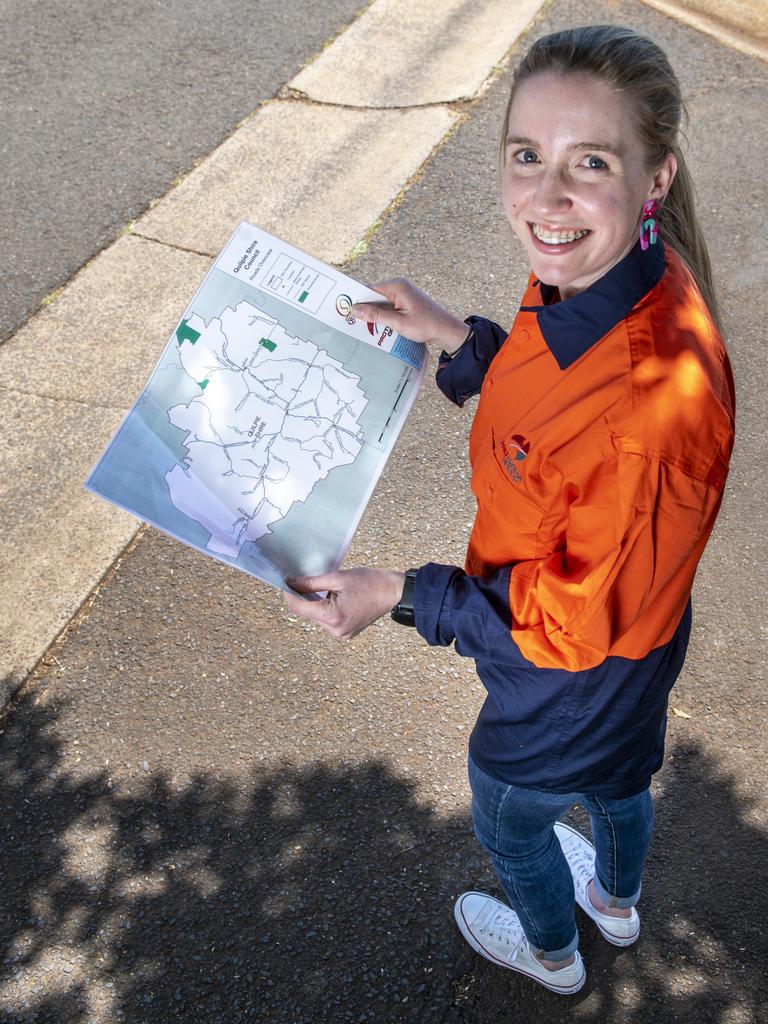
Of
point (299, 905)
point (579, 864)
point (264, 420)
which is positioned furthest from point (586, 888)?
point (264, 420)

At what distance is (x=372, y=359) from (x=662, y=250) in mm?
685

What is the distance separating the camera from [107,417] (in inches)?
170

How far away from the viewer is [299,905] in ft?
9.52

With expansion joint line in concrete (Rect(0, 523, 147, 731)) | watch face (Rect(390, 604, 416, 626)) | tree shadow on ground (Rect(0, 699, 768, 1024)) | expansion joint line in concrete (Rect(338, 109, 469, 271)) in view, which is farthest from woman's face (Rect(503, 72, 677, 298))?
expansion joint line in concrete (Rect(338, 109, 469, 271))

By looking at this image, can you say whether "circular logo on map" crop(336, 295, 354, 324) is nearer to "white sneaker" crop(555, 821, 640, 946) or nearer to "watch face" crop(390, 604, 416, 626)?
"watch face" crop(390, 604, 416, 626)

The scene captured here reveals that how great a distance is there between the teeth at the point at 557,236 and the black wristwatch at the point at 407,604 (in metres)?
0.67

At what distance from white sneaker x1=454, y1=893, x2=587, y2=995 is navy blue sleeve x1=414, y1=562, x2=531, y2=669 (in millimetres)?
1154

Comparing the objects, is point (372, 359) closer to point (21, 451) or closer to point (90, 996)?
point (90, 996)

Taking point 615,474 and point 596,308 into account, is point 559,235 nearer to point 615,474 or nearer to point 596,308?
point 596,308

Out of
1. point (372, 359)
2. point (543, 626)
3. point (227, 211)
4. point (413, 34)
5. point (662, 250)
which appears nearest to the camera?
point (543, 626)

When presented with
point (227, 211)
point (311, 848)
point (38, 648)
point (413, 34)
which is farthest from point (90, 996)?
point (413, 34)

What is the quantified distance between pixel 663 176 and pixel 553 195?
0.23 metres

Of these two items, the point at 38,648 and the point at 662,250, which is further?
the point at 38,648

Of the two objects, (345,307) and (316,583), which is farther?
(345,307)
